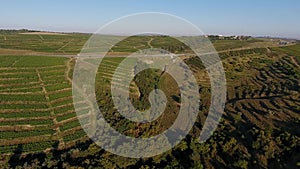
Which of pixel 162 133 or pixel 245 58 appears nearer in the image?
pixel 162 133

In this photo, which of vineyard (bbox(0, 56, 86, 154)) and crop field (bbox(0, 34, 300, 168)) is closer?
crop field (bbox(0, 34, 300, 168))

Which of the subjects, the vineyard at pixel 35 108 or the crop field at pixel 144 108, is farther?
the vineyard at pixel 35 108

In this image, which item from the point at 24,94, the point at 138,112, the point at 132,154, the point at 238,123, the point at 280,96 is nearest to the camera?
the point at 132,154

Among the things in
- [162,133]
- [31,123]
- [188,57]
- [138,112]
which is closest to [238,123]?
[162,133]

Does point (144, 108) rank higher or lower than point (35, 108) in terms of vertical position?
lower

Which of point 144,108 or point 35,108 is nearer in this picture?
point 35,108

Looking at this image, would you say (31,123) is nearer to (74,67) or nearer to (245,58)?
(74,67)

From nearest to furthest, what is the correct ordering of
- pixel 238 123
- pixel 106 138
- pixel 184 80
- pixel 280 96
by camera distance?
pixel 106 138
pixel 238 123
pixel 280 96
pixel 184 80

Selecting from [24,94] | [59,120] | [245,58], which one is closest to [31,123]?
[59,120]
